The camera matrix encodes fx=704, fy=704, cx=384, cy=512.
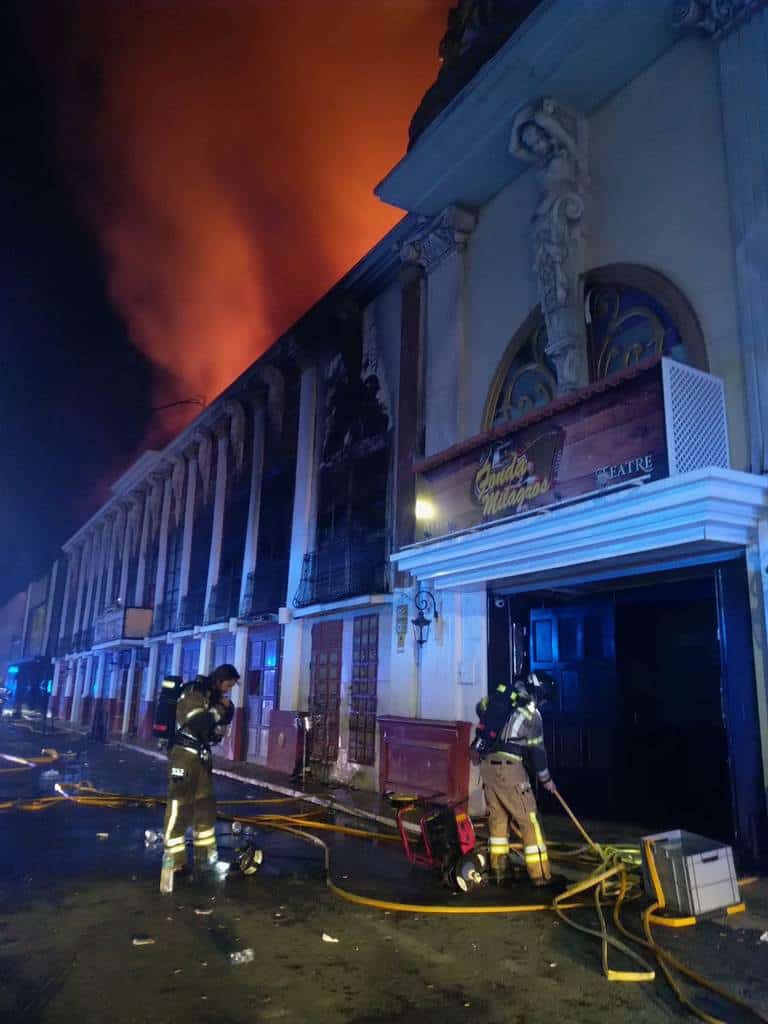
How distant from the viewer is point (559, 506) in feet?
25.8

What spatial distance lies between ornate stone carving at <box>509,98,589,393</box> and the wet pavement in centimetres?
666

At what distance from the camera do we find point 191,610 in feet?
77.0

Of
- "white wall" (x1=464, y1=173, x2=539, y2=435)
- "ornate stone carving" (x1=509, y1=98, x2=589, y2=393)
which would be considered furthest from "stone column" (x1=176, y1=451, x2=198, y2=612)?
"ornate stone carving" (x1=509, y1=98, x2=589, y2=393)

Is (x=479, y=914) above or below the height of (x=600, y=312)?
below

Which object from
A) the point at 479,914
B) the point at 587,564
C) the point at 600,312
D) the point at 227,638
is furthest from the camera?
the point at 227,638

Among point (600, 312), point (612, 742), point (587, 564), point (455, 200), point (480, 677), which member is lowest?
point (612, 742)

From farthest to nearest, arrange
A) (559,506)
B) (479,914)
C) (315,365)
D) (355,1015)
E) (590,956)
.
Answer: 1. (315,365)
2. (559,506)
3. (479,914)
4. (590,956)
5. (355,1015)

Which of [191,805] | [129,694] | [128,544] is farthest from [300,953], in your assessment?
[128,544]

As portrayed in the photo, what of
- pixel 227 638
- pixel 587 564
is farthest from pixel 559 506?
pixel 227 638

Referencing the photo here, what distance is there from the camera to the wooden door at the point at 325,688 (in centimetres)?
1427

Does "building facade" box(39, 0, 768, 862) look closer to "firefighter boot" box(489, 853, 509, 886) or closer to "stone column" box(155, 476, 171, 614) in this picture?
"firefighter boot" box(489, 853, 509, 886)

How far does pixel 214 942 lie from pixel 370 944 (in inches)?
43.1

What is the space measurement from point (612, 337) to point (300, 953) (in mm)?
8161

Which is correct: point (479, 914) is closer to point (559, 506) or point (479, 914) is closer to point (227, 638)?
point (559, 506)
